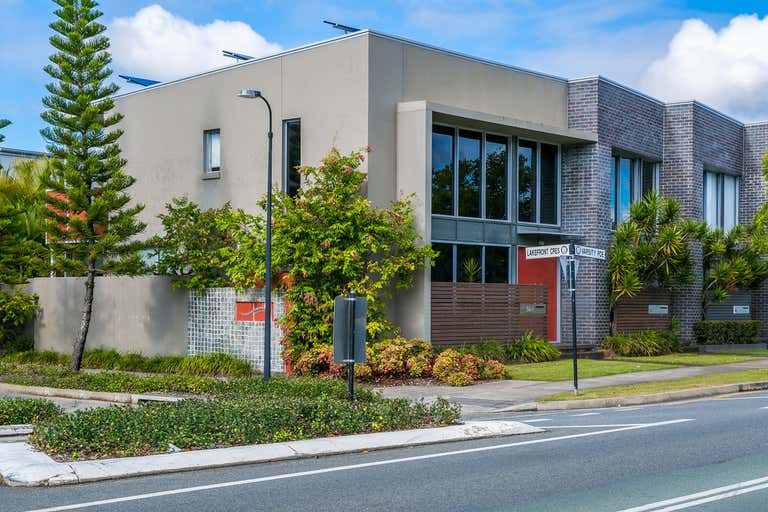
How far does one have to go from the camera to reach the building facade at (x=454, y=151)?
76.6 ft

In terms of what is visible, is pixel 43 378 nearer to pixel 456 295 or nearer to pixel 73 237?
pixel 73 237

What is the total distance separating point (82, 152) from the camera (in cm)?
2475

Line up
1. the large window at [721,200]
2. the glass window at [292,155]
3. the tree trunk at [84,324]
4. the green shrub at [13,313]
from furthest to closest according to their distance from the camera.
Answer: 1. the large window at [721,200]
2. the green shrub at [13,313]
3. the tree trunk at [84,324]
4. the glass window at [292,155]

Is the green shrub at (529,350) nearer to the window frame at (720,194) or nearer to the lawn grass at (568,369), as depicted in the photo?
the lawn grass at (568,369)

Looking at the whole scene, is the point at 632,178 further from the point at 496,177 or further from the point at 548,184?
the point at 496,177

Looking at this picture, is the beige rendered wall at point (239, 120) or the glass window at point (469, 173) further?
the glass window at point (469, 173)

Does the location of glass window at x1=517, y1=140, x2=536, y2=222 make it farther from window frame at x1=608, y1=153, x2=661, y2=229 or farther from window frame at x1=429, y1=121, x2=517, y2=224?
window frame at x1=608, y1=153, x2=661, y2=229

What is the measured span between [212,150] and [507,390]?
12.7 metres

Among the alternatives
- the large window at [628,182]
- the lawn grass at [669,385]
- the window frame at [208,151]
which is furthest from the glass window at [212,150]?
the lawn grass at [669,385]

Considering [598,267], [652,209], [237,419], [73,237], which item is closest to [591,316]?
[598,267]

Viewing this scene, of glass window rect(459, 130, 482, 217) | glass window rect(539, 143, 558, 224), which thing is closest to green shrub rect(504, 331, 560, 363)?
glass window rect(459, 130, 482, 217)

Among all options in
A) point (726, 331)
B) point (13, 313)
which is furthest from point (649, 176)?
point (13, 313)

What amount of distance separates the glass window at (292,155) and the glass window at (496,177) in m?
5.24

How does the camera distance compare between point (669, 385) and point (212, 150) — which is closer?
point (669, 385)
